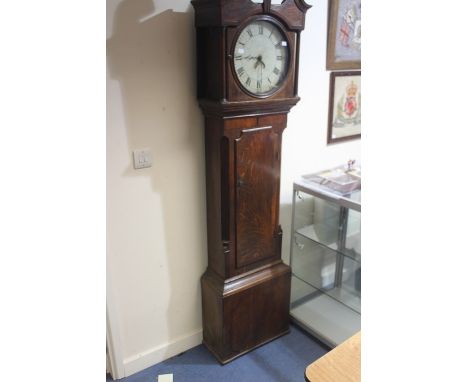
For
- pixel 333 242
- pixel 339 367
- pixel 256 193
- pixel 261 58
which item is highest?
pixel 261 58

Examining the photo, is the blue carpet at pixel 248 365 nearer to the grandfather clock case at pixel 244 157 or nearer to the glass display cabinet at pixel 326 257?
the grandfather clock case at pixel 244 157

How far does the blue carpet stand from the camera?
6.03 ft

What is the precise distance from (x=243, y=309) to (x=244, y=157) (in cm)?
80

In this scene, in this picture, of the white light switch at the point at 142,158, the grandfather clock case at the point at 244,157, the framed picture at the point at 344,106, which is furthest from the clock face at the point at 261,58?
the framed picture at the point at 344,106

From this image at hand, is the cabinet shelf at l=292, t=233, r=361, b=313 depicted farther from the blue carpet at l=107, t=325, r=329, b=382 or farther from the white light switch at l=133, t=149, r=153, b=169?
the white light switch at l=133, t=149, r=153, b=169

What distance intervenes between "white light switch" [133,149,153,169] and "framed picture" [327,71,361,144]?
1.17 m

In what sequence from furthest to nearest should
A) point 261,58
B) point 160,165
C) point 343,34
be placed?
point 343,34 → point 160,165 → point 261,58

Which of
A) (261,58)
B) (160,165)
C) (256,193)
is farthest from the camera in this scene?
(256,193)

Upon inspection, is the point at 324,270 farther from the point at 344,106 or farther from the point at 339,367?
the point at 339,367

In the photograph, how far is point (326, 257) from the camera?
2398 millimetres

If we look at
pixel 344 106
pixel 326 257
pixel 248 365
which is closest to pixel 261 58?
pixel 344 106

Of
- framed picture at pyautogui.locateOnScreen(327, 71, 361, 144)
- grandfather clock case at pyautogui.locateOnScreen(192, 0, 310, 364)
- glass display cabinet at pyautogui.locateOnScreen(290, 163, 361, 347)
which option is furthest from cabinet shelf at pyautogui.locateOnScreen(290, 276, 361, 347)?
framed picture at pyautogui.locateOnScreen(327, 71, 361, 144)
